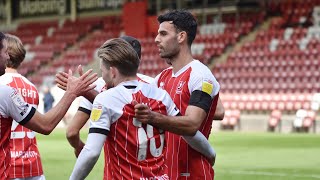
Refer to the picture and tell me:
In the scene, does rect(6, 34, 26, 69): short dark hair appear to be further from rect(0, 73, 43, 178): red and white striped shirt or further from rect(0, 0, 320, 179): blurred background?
rect(0, 0, 320, 179): blurred background

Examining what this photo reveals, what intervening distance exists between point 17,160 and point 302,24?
27.5m

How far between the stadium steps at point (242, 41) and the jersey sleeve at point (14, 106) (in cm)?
2840

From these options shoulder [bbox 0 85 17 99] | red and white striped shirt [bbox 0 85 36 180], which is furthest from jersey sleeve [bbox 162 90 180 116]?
shoulder [bbox 0 85 17 99]

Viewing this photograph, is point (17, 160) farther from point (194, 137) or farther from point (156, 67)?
point (156, 67)

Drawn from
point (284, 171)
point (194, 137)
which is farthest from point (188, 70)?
point (284, 171)

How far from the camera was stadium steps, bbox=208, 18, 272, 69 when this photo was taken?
110 ft

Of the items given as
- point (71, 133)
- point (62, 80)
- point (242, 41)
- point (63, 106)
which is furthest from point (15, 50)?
point (242, 41)

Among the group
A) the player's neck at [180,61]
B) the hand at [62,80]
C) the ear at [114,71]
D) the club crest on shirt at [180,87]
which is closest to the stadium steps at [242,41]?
the player's neck at [180,61]

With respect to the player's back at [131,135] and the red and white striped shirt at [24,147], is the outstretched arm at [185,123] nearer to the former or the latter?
the player's back at [131,135]

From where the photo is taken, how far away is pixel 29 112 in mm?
5184

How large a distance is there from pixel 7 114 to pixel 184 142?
1.30 meters

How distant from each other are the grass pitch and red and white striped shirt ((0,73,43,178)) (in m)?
5.95

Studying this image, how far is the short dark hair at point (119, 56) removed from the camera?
4.82 m

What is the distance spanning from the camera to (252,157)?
55.4 feet
